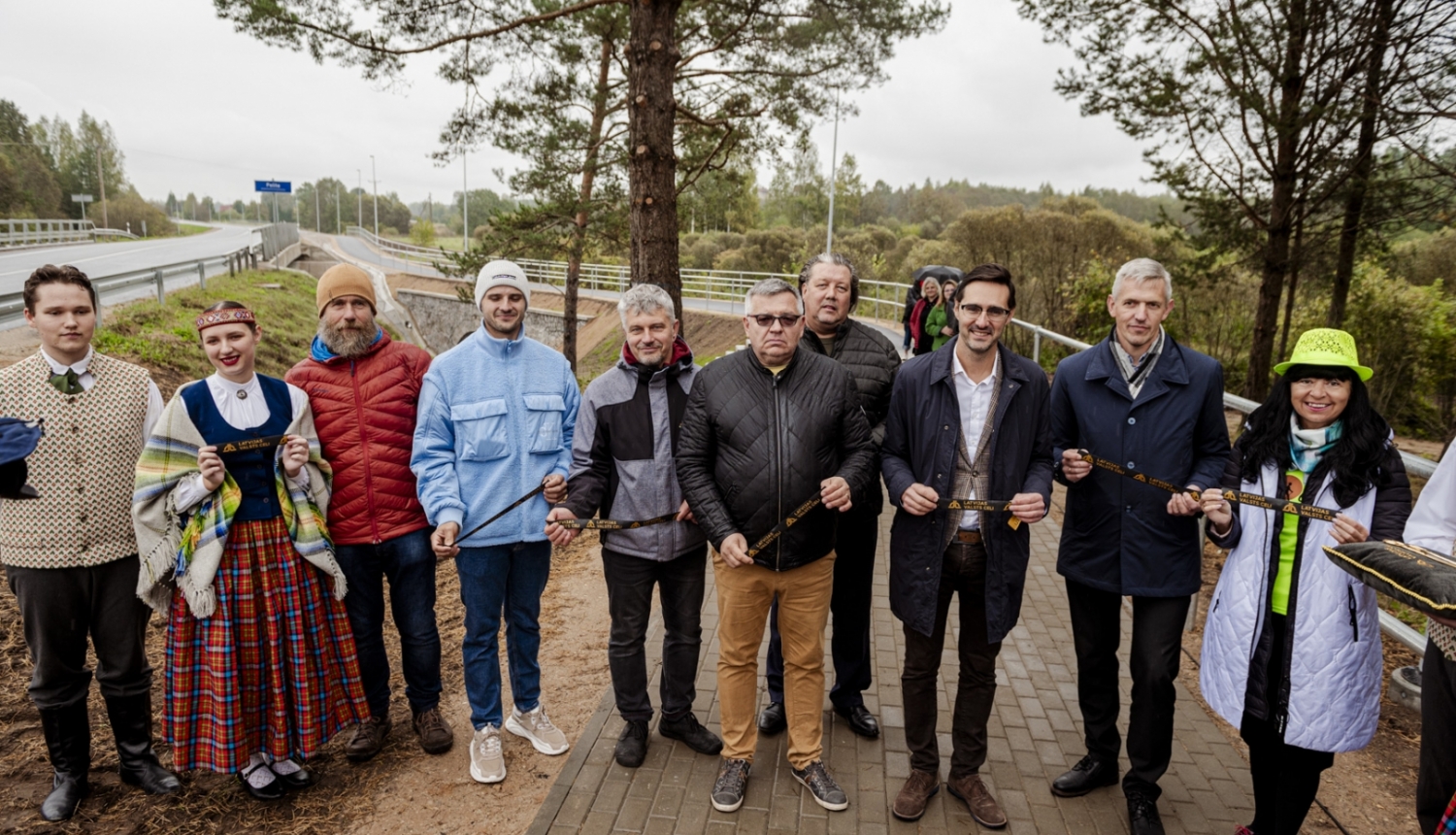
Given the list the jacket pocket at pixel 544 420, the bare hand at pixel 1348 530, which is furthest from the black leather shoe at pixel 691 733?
the bare hand at pixel 1348 530

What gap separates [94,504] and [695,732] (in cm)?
262

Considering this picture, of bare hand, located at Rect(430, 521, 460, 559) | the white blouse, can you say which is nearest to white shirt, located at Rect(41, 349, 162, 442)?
the white blouse

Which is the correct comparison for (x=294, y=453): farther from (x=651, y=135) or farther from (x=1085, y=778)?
(x=651, y=135)

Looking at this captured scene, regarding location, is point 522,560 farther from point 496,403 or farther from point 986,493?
point 986,493

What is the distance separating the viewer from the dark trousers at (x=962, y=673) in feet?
10.1

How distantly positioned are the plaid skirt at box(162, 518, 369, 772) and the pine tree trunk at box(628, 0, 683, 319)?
426cm

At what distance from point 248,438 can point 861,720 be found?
2914mm

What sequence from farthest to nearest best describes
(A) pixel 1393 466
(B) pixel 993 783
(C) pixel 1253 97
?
(C) pixel 1253 97 < (B) pixel 993 783 < (A) pixel 1393 466

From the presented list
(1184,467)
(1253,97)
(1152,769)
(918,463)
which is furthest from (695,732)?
(1253,97)

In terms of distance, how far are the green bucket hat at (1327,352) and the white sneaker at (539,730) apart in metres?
3.25

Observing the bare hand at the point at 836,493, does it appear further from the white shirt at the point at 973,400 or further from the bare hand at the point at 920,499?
the white shirt at the point at 973,400

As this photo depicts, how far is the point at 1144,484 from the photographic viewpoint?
3.02 m

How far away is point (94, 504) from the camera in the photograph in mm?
3100

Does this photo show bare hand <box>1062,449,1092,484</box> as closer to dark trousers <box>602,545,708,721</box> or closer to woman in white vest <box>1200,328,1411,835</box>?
woman in white vest <box>1200,328,1411,835</box>
